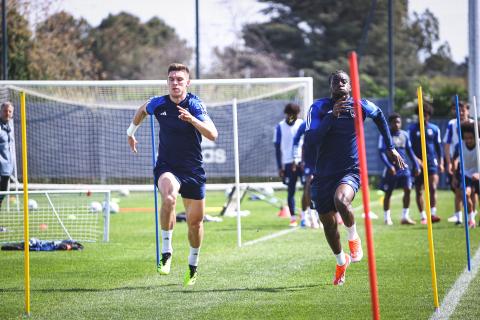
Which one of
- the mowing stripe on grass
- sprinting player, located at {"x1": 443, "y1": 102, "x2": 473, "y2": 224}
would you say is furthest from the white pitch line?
the mowing stripe on grass

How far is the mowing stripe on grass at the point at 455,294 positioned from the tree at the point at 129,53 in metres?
54.9

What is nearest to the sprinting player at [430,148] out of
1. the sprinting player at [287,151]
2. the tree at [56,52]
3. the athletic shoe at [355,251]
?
the sprinting player at [287,151]

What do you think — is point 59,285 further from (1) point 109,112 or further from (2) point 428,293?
(1) point 109,112

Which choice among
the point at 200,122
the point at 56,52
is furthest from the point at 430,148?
the point at 56,52

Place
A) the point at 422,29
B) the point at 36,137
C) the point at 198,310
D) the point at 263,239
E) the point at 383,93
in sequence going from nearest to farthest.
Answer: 1. the point at 198,310
2. the point at 263,239
3. the point at 36,137
4. the point at 383,93
5. the point at 422,29

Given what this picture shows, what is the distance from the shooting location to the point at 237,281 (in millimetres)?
10789

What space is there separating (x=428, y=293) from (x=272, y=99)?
25192 millimetres

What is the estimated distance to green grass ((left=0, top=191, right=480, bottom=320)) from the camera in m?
8.76

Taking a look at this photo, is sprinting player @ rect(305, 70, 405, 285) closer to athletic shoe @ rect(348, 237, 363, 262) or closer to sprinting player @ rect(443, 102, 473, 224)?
athletic shoe @ rect(348, 237, 363, 262)

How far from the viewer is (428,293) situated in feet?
31.8

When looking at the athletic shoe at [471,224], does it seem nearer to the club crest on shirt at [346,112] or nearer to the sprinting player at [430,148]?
the sprinting player at [430,148]

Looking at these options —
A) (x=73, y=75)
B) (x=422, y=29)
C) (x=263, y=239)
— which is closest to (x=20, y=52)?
(x=73, y=75)

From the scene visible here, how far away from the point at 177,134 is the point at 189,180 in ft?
1.71

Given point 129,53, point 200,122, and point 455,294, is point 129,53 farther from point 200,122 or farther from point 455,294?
point 455,294
